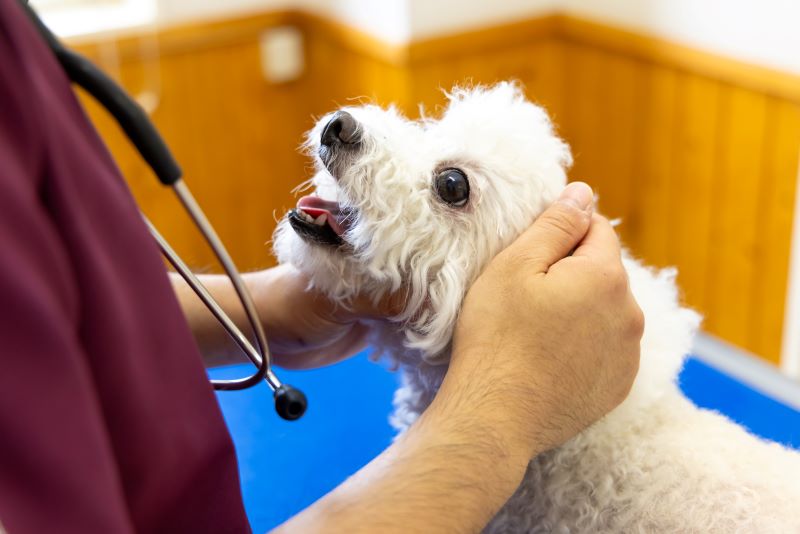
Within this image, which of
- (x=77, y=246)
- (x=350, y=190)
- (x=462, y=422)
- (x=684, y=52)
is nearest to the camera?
(x=77, y=246)

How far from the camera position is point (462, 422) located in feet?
2.17

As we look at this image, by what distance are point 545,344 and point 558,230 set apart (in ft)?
0.37

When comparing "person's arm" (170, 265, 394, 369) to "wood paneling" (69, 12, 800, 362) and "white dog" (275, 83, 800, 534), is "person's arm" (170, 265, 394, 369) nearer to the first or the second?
"white dog" (275, 83, 800, 534)

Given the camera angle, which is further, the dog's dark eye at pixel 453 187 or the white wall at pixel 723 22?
the white wall at pixel 723 22

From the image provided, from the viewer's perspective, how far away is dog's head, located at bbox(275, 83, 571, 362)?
2.64 ft

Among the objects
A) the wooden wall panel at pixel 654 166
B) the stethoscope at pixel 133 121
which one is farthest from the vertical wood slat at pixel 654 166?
the stethoscope at pixel 133 121

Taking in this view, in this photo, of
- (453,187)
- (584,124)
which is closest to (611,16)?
(584,124)

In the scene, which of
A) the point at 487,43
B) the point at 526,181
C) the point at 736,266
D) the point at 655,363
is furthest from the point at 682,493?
the point at 487,43

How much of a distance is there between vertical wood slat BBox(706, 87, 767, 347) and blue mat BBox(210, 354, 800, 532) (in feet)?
2.55

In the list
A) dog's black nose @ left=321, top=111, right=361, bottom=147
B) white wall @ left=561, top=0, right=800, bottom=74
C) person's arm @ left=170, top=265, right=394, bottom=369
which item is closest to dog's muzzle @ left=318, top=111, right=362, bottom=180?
dog's black nose @ left=321, top=111, right=361, bottom=147

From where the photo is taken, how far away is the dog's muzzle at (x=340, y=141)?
0.81 m

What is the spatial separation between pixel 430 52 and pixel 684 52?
0.54 m

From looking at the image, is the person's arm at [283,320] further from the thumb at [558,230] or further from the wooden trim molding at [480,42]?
the wooden trim molding at [480,42]

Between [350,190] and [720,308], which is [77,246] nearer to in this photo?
[350,190]
